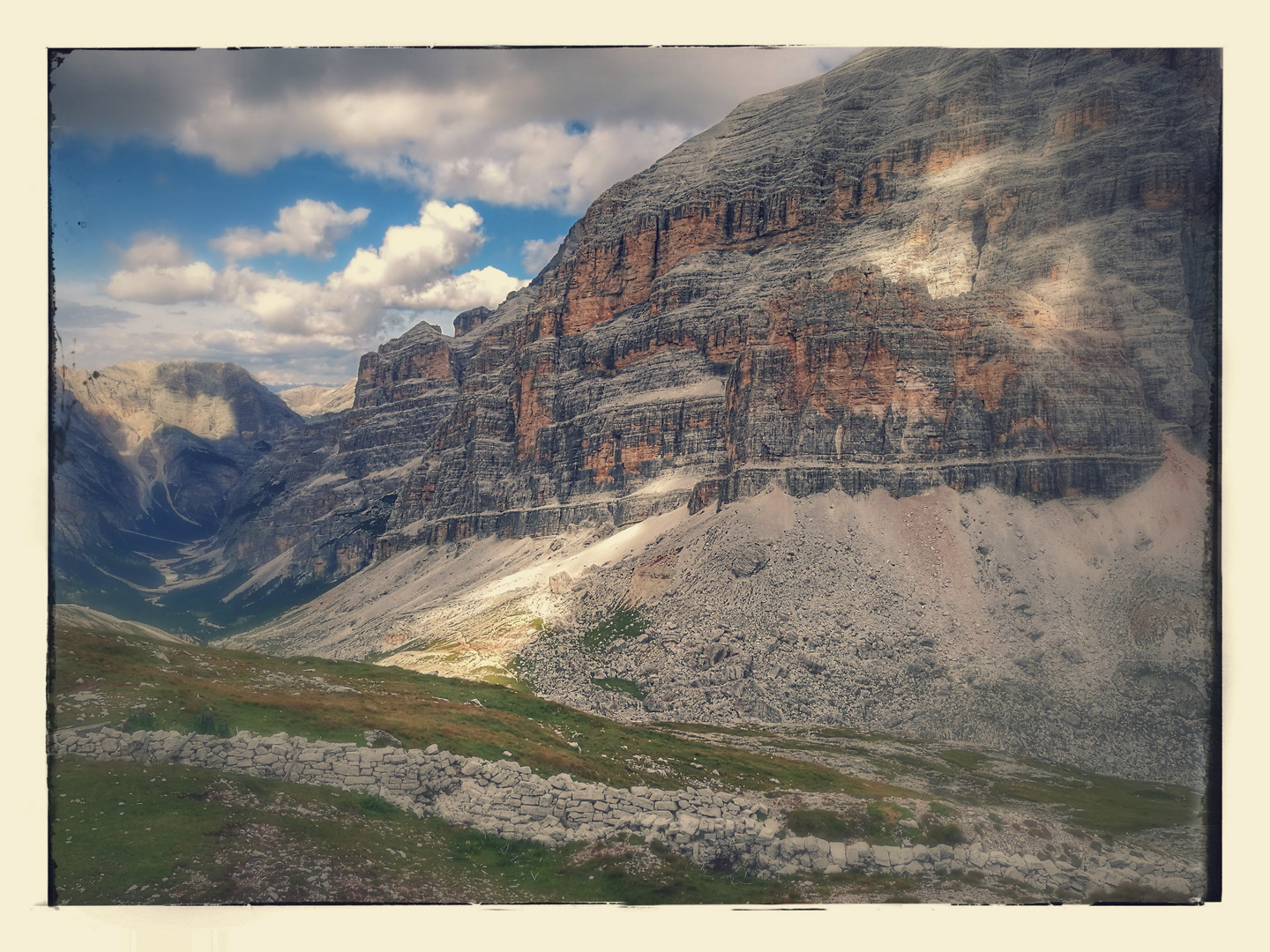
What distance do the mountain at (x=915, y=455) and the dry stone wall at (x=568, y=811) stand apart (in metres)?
9.83

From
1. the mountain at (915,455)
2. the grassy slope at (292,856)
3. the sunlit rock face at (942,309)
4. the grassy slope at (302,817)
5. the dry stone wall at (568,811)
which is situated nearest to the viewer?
the grassy slope at (292,856)

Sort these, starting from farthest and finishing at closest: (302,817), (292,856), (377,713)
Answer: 1. (377,713)
2. (302,817)
3. (292,856)

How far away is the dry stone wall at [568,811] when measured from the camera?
44.8 m

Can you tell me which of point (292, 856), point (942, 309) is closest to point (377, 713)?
point (292, 856)

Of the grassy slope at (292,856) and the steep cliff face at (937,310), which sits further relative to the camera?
the steep cliff face at (937,310)

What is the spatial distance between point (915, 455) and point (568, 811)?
3798 inches

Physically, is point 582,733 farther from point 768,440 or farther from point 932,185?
point 932,185

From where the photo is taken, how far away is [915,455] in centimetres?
13338

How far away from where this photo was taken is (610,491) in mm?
184125

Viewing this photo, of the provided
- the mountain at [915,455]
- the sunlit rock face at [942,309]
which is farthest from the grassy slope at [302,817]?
the sunlit rock face at [942,309]

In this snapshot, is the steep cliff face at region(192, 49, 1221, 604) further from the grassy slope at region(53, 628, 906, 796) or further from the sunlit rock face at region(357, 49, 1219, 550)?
the grassy slope at region(53, 628, 906, 796)

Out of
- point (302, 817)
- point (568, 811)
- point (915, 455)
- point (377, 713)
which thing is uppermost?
point (915, 455)

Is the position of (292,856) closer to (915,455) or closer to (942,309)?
(915,455)

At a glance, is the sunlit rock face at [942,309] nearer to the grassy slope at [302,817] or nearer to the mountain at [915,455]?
the mountain at [915,455]
